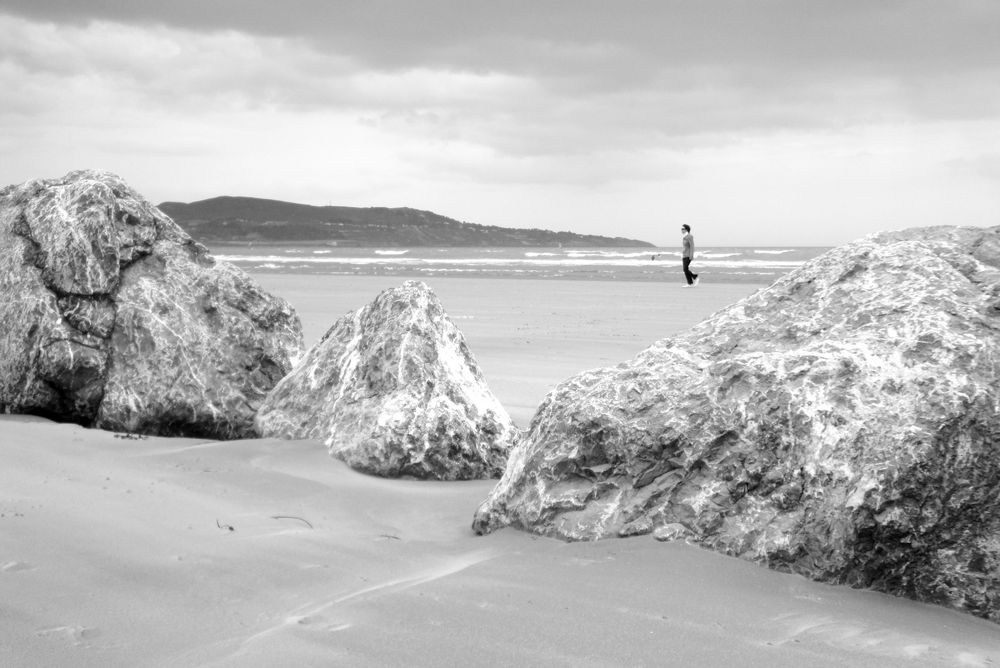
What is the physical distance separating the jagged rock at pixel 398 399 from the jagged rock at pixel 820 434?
1.08 m

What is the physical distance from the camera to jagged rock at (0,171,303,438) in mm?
5730

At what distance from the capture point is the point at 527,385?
8.27 meters

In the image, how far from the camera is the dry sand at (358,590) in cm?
263

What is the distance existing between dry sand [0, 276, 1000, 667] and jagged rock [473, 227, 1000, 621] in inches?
4.6

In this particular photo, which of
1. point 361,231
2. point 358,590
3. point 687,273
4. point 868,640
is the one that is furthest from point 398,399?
point 361,231

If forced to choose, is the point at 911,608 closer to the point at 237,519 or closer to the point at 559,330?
the point at 237,519

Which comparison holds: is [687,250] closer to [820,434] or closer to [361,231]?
[820,434]

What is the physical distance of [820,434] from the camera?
317 cm

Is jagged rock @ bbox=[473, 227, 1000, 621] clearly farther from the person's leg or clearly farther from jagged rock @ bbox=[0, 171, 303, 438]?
the person's leg

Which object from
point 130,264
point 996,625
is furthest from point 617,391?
point 130,264

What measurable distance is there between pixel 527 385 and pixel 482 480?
11.3 feet

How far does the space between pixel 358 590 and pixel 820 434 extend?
1.52 metres

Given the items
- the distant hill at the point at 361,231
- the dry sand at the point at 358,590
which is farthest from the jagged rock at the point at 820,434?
the distant hill at the point at 361,231

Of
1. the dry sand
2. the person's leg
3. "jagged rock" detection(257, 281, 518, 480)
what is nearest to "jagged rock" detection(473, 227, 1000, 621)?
the dry sand
